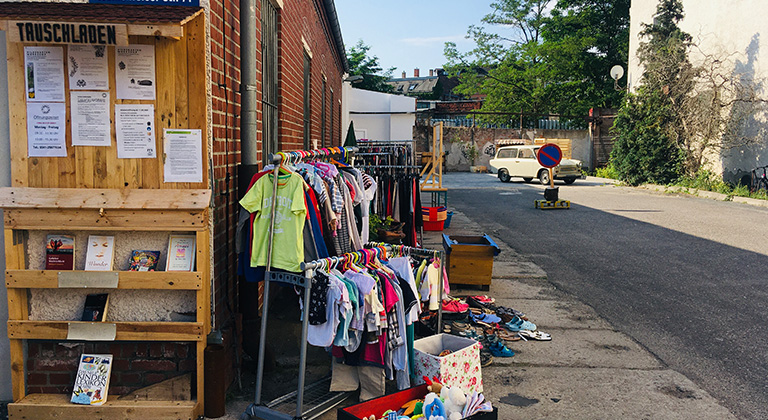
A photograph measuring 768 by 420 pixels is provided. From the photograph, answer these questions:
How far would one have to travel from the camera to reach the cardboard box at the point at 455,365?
13.2ft

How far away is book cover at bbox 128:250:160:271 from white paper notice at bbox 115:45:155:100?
102 cm

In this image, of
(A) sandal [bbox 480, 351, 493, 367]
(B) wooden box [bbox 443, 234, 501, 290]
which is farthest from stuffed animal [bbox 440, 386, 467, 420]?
(B) wooden box [bbox 443, 234, 501, 290]

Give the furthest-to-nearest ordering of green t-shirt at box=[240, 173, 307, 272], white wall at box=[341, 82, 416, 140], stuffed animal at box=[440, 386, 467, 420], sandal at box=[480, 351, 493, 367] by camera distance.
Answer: white wall at box=[341, 82, 416, 140]
sandal at box=[480, 351, 493, 367]
green t-shirt at box=[240, 173, 307, 272]
stuffed animal at box=[440, 386, 467, 420]

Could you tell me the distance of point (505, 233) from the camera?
1201cm

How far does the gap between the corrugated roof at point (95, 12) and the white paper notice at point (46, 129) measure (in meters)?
0.59

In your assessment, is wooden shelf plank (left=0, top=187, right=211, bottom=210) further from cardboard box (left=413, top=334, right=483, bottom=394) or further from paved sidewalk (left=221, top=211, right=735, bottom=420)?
cardboard box (left=413, top=334, right=483, bottom=394)

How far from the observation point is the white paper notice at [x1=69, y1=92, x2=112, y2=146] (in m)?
3.70

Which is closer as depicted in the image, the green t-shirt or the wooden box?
the green t-shirt

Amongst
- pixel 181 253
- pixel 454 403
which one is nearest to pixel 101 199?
pixel 181 253

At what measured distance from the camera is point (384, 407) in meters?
3.44

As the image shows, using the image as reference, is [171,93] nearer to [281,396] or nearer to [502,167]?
[281,396]

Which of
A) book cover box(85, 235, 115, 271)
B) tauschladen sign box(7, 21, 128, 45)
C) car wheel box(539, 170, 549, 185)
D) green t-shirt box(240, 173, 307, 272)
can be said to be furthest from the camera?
car wheel box(539, 170, 549, 185)

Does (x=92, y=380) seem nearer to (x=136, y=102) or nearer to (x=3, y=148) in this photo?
(x=3, y=148)

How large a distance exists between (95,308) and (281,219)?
134 cm
